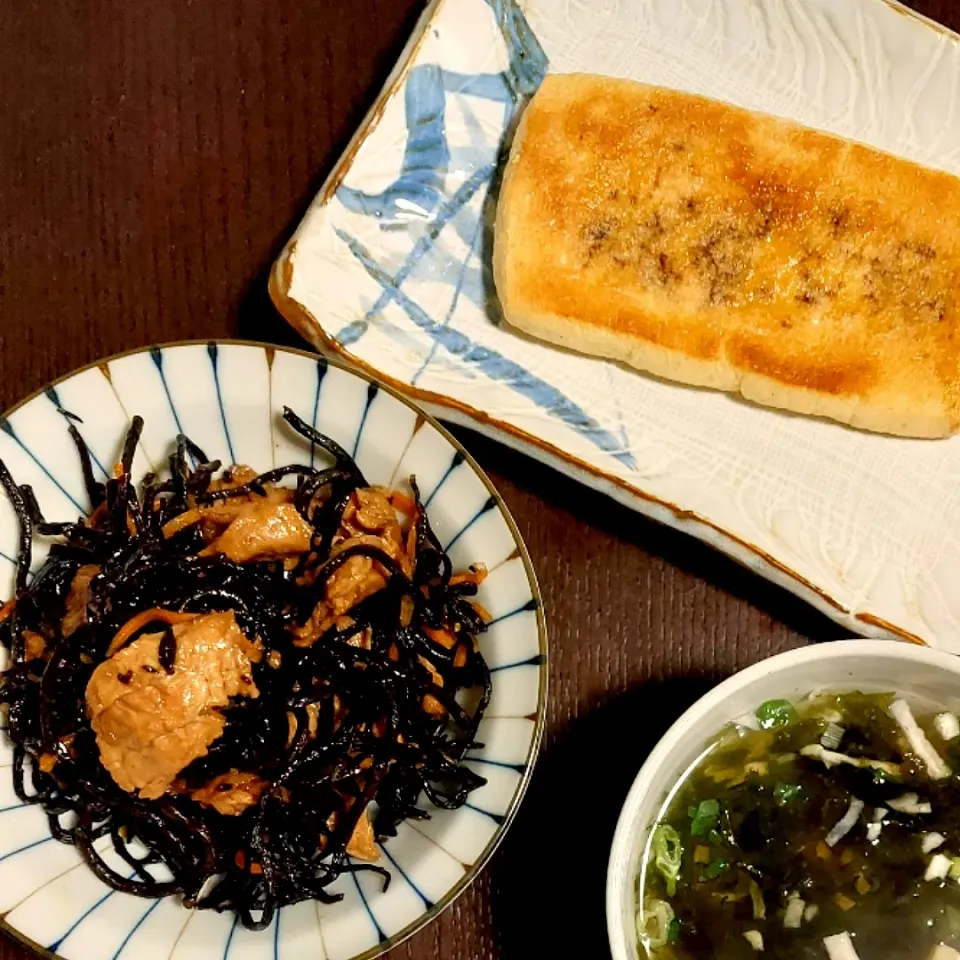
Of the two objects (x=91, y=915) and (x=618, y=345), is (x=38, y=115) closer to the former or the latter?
(x=618, y=345)

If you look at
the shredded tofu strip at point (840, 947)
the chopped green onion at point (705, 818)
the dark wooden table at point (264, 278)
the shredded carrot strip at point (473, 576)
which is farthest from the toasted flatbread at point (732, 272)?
the shredded tofu strip at point (840, 947)

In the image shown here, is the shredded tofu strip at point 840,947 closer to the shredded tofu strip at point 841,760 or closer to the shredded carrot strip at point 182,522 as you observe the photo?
the shredded tofu strip at point 841,760

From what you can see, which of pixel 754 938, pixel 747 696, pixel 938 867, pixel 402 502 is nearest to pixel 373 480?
pixel 402 502

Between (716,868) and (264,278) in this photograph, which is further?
(264,278)

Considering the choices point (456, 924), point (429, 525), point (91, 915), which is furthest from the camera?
point (456, 924)

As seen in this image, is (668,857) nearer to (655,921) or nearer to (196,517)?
(655,921)

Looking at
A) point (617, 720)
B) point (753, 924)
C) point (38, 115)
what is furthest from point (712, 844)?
point (38, 115)

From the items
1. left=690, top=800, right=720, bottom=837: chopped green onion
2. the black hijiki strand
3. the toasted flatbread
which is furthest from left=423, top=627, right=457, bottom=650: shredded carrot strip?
the toasted flatbread

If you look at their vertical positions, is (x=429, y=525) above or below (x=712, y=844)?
above
